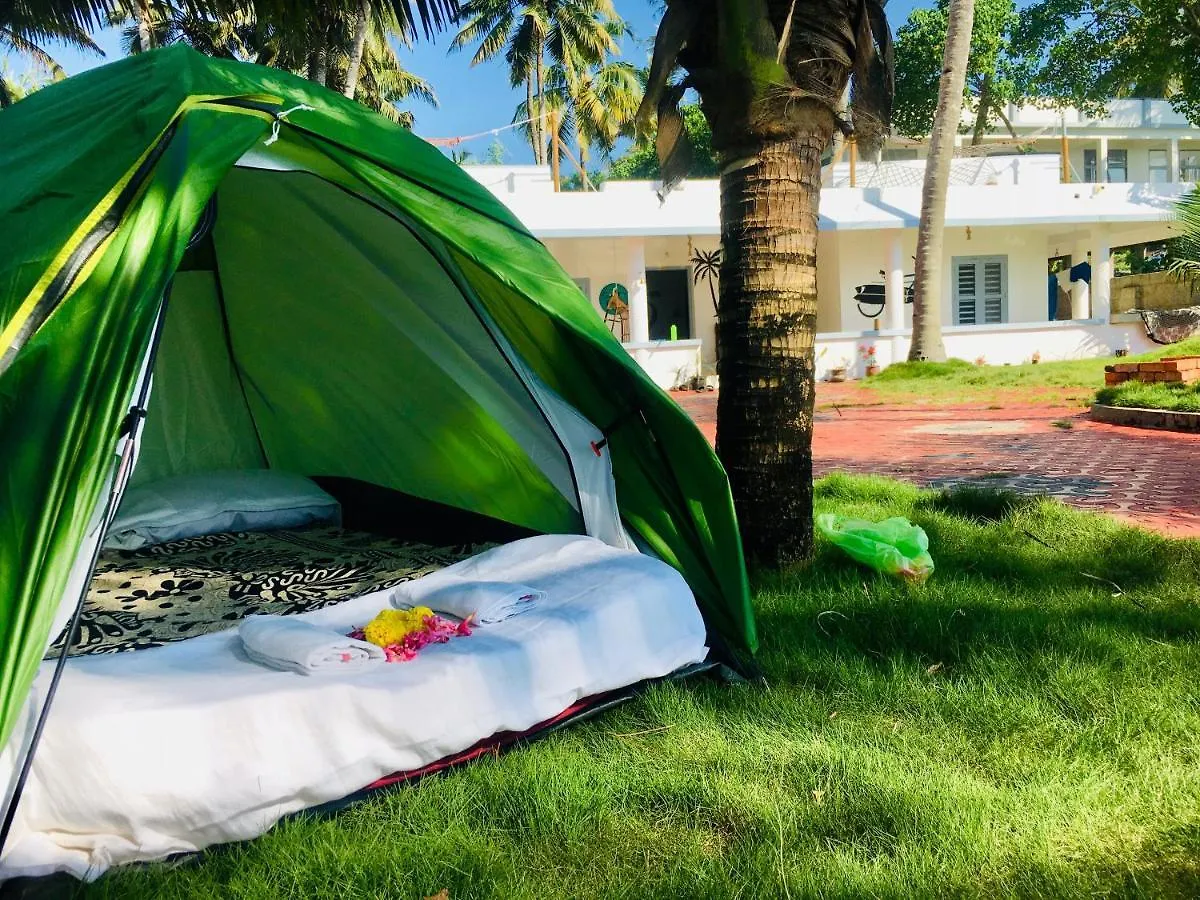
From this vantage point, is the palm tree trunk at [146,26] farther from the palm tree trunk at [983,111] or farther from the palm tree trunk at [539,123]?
the palm tree trunk at [983,111]

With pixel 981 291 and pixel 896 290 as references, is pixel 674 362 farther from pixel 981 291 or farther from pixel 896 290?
pixel 981 291

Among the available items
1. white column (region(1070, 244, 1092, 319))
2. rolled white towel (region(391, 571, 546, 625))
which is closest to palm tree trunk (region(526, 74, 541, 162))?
white column (region(1070, 244, 1092, 319))

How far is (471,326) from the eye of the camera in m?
3.87

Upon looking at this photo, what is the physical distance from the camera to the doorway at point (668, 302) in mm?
18719

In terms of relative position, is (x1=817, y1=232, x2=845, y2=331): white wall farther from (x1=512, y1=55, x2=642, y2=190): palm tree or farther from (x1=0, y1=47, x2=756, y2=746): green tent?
(x1=0, y1=47, x2=756, y2=746): green tent

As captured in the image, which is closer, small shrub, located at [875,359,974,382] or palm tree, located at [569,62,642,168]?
small shrub, located at [875,359,974,382]

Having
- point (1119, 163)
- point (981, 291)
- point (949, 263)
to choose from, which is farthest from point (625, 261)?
point (1119, 163)

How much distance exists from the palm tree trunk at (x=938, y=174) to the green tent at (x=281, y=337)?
1092cm

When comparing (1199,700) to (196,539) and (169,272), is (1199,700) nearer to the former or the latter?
(169,272)

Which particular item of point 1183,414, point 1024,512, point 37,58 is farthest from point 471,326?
point 37,58

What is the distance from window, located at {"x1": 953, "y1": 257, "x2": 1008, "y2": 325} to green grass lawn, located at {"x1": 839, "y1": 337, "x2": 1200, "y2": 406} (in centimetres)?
387

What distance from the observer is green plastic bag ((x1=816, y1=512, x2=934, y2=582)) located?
4.06 metres

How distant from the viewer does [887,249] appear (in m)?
17.6

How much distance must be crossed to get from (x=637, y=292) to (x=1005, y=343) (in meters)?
6.93
